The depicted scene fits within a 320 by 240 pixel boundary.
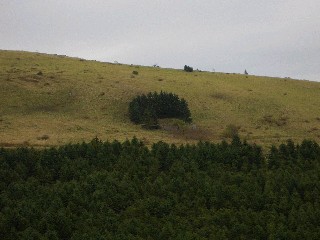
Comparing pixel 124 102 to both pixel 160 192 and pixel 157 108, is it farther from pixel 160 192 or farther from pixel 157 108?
pixel 160 192

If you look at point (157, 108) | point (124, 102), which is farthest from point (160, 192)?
point (124, 102)

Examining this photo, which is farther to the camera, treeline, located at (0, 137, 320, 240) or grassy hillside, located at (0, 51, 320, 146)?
grassy hillside, located at (0, 51, 320, 146)

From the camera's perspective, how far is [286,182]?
33.1 m

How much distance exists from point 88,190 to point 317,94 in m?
55.5

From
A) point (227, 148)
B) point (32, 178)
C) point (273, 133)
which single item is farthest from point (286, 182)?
point (273, 133)

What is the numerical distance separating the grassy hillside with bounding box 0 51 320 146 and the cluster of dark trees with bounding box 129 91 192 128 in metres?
1.51

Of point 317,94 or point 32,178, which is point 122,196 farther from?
point 317,94

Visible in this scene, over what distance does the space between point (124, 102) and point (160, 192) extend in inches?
1305

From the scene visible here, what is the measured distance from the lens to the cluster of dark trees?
5770cm

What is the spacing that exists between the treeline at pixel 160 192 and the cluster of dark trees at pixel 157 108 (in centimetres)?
1635

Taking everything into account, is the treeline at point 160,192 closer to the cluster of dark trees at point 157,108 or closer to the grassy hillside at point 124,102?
the grassy hillside at point 124,102

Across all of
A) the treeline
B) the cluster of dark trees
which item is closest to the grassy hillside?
the cluster of dark trees

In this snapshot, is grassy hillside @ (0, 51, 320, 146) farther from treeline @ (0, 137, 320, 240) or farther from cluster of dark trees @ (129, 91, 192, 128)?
treeline @ (0, 137, 320, 240)

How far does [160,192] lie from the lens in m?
31.4
